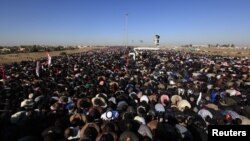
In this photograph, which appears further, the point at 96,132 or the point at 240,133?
the point at 96,132

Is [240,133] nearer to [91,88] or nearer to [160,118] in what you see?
[160,118]

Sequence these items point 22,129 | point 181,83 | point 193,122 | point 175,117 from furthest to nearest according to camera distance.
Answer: point 181,83 < point 175,117 < point 193,122 < point 22,129

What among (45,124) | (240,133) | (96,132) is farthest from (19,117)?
(240,133)

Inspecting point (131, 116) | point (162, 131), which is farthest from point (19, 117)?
point (162, 131)

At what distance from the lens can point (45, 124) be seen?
14.5 meters

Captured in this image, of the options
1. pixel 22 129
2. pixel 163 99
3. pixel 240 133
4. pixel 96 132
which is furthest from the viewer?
pixel 163 99

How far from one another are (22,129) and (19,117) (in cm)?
179

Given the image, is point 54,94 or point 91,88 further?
point 91,88

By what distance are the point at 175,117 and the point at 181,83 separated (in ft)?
44.6

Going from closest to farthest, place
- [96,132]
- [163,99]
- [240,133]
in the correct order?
[240,133], [96,132], [163,99]

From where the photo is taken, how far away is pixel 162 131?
1248cm

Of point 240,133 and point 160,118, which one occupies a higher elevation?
point 240,133

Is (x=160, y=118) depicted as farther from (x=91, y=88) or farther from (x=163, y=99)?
(x=91, y=88)

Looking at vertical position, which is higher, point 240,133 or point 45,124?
point 240,133
